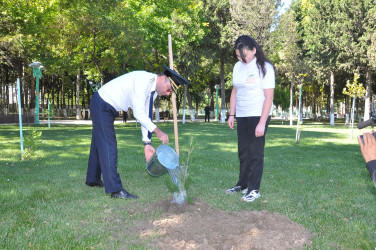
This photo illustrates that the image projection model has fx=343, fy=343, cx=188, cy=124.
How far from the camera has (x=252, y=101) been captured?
4543mm

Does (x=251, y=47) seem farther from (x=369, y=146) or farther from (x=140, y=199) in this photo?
(x=369, y=146)

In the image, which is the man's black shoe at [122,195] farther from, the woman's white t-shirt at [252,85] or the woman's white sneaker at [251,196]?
the woman's white t-shirt at [252,85]

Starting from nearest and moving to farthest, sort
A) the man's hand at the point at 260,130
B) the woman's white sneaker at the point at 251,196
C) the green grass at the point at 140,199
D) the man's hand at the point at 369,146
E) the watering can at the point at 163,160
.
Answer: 1. the man's hand at the point at 369,146
2. the green grass at the point at 140,199
3. the watering can at the point at 163,160
4. the man's hand at the point at 260,130
5. the woman's white sneaker at the point at 251,196

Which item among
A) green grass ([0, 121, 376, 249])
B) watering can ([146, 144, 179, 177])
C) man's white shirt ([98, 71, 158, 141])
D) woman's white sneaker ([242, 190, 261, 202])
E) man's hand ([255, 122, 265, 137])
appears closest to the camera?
green grass ([0, 121, 376, 249])

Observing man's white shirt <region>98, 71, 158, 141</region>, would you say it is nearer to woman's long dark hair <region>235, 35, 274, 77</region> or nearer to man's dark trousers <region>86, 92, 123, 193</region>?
man's dark trousers <region>86, 92, 123, 193</region>

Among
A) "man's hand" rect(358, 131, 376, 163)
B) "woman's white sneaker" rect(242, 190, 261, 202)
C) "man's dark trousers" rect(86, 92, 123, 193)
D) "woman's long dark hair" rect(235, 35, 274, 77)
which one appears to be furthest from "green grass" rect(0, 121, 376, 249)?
"man's hand" rect(358, 131, 376, 163)

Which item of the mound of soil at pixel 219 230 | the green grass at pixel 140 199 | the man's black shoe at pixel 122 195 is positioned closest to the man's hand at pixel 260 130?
the green grass at pixel 140 199

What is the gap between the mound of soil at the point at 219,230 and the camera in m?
3.04

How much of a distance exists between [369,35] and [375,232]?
29.3 m

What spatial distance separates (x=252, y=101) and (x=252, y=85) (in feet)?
0.69

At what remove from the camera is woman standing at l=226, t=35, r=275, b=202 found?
4434 mm

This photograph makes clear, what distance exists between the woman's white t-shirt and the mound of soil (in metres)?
1.40

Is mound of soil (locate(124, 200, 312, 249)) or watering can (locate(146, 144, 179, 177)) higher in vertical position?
watering can (locate(146, 144, 179, 177))

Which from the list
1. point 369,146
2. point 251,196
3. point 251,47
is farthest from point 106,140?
point 369,146
